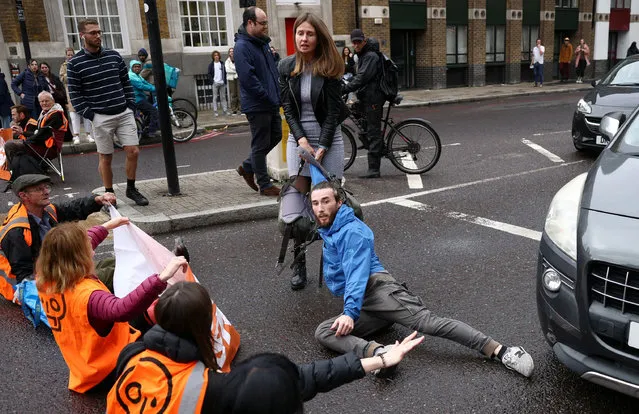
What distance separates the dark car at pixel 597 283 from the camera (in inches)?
103

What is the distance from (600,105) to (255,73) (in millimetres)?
5432

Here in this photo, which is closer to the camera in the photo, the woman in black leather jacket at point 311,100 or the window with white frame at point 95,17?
the woman in black leather jacket at point 311,100

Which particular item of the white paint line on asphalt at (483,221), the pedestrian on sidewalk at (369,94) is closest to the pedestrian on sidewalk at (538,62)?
the pedestrian on sidewalk at (369,94)

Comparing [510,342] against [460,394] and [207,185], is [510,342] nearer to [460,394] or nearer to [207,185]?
[460,394]

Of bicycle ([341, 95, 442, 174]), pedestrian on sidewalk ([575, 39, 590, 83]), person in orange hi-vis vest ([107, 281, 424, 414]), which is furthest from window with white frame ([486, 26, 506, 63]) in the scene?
person in orange hi-vis vest ([107, 281, 424, 414])

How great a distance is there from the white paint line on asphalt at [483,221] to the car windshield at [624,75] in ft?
16.2

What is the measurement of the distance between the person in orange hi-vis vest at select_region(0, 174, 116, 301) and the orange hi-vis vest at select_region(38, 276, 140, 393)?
107 cm

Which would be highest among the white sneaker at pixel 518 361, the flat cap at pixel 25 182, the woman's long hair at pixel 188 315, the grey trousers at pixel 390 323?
the flat cap at pixel 25 182

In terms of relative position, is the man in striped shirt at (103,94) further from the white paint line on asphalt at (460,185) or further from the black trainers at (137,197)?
the white paint line on asphalt at (460,185)

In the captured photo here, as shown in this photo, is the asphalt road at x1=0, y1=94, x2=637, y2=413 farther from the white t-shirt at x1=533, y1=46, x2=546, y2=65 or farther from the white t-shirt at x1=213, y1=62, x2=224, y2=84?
the white t-shirt at x1=533, y1=46, x2=546, y2=65

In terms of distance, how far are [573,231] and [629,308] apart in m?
0.50

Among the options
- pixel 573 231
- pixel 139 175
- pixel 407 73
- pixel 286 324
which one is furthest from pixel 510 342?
pixel 407 73

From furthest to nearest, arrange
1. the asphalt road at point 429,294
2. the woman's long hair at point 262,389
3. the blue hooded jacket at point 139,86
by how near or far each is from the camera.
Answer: the blue hooded jacket at point 139,86 < the asphalt road at point 429,294 < the woman's long hair at point 262,389

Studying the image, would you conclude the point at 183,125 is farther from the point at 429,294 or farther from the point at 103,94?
the point at 429,294
